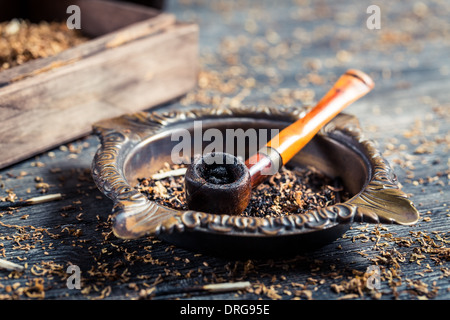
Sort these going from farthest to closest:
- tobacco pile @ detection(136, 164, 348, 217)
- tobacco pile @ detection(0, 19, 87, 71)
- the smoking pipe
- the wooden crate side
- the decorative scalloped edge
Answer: tobacco pile @ detection(0, 19, 87, 71)
the wooden crate side
tobacco pile @ detection(136, 164, 348, 217)
the smoking pipe
the decorative scalloped edge

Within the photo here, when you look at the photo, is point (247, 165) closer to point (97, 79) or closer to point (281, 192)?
point (281, 192)

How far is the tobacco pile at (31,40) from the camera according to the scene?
66.1 inches

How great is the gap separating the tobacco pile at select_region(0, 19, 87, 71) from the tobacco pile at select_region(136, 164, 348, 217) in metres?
0.70

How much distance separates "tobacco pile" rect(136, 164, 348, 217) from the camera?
3.96 feet

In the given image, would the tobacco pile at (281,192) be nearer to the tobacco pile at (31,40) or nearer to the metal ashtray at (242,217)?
the metal ashtray at (242,217)

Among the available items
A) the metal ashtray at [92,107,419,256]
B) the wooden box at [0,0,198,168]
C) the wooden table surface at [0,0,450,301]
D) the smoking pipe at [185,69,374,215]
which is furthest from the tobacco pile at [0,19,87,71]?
the smoking pipe at [185,69,374,215]

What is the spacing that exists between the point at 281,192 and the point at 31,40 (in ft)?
3.80

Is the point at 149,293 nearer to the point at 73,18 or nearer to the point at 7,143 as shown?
the point at 7,143

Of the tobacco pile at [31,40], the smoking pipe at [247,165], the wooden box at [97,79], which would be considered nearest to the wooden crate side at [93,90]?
the wooden box at [97,79]

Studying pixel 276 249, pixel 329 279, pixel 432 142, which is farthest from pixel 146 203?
pixel 432 142

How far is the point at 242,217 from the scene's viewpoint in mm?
1008

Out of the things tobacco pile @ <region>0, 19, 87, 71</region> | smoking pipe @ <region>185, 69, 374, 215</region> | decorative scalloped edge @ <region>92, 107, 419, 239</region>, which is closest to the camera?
decorative scalloped edge @ <region>92, 107, 419, 239</region>

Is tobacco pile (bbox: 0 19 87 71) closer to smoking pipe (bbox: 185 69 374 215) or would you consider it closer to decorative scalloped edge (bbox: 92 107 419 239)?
decorative scalloped edge (bbox: 92 107 419 239)

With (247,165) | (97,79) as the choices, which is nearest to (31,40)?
(97,79)
